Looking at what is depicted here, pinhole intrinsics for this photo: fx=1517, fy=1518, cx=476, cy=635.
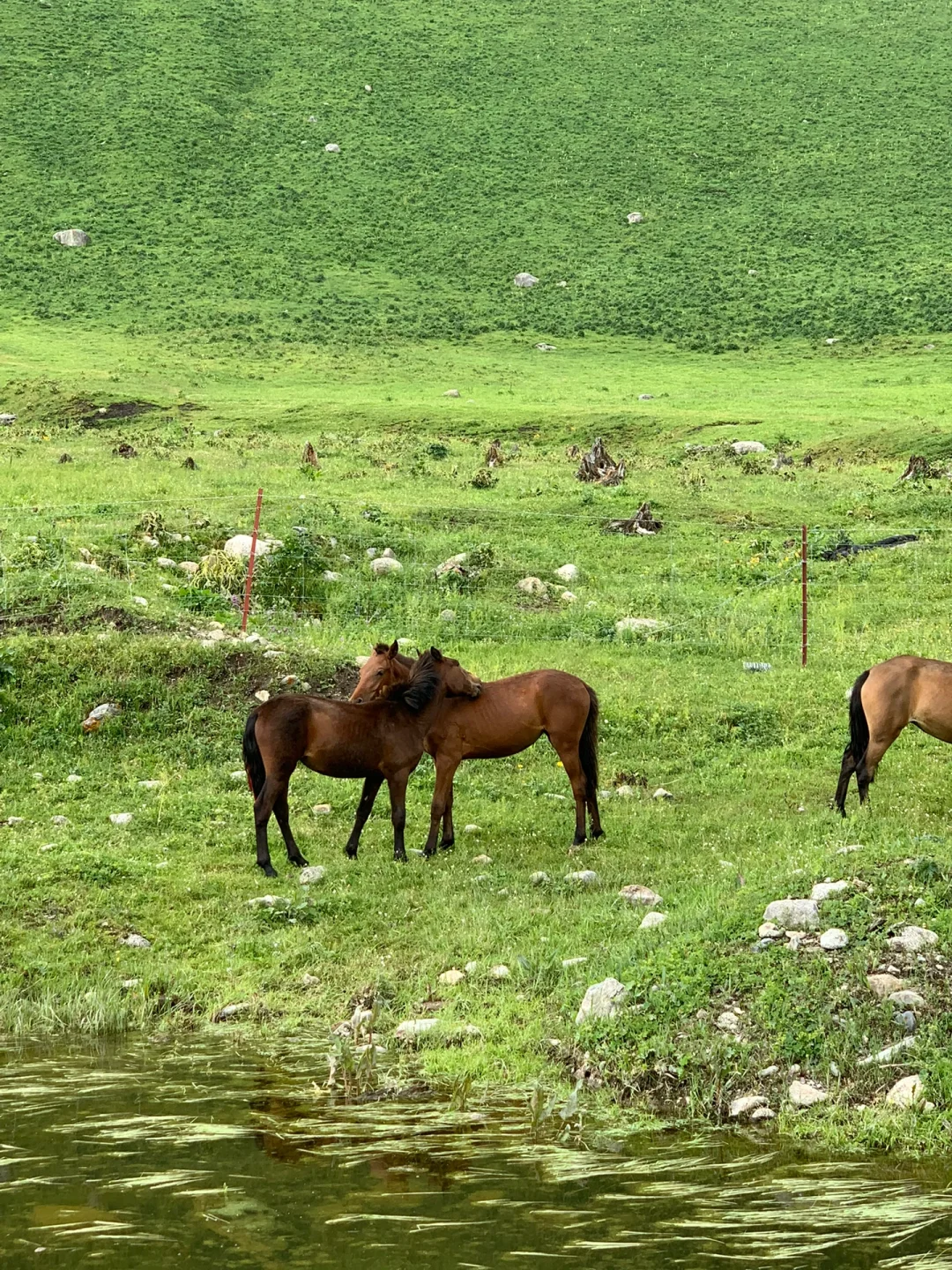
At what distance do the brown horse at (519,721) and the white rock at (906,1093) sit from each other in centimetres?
591

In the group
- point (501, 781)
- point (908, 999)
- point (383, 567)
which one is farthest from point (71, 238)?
point (908, 999)

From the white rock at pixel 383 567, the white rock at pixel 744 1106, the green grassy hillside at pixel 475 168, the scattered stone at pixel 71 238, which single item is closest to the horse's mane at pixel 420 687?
the white rock at pixel 744 1106

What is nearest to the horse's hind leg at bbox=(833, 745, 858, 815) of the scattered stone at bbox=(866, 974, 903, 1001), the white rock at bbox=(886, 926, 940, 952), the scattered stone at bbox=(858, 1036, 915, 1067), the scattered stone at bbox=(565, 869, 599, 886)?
the scattered stone at bbox=(565, 869, 599, 886)

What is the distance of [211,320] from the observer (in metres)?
62.7

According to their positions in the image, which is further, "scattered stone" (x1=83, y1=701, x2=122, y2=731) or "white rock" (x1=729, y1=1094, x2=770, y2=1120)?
"scattered stone" (x1=83, y1=701, x2=122, y2=731)

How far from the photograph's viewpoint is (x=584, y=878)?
1245 cm

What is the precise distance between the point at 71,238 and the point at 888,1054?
68.7m

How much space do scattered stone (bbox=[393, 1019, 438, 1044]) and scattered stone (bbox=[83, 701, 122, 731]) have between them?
7.35m

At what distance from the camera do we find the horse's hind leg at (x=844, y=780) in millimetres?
14289

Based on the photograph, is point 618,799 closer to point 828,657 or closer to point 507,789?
point 507,789

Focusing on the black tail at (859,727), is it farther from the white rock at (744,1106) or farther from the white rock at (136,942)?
the white rock at (136,942)

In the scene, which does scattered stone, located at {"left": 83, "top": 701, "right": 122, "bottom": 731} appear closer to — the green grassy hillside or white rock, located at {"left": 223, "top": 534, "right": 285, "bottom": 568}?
white rock, located at {"left": 223, "top": 534, "right": 285, "bottom": 568}

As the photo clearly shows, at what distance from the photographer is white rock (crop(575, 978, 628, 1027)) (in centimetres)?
920

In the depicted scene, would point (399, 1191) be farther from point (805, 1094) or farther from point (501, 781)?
point (501, 781)
